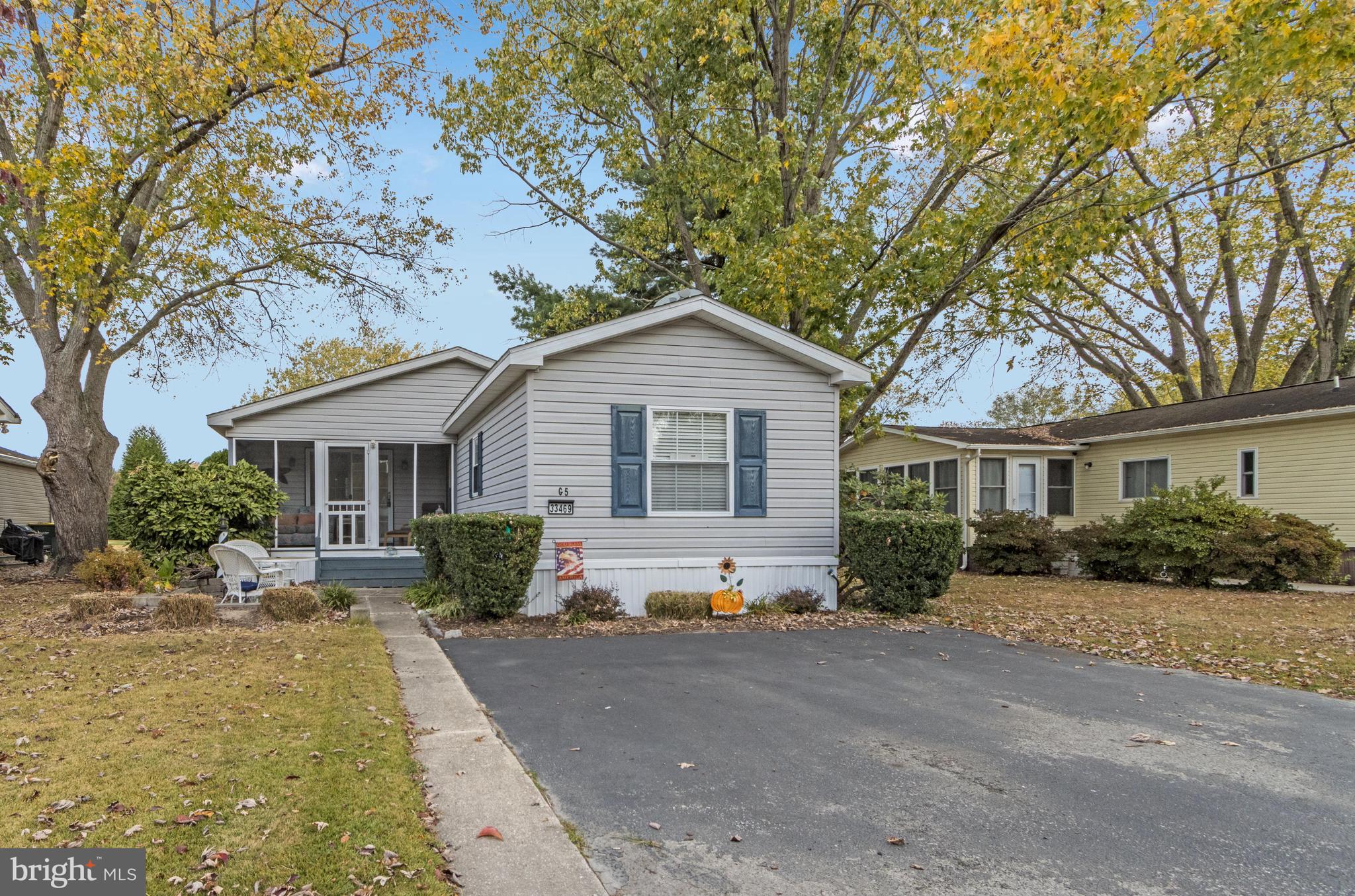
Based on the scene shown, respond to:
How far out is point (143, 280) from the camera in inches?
622

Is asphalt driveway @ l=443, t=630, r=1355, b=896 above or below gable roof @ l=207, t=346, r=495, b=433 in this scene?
below

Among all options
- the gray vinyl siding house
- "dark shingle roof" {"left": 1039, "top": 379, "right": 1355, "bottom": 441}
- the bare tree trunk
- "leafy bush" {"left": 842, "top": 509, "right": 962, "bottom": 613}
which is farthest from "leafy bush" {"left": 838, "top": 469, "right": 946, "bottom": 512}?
the bare tree trunk

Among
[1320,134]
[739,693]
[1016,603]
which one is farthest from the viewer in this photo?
[1320,134]

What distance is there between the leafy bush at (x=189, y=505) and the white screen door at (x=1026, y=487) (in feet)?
55.4

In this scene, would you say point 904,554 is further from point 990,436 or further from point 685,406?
point 990,436

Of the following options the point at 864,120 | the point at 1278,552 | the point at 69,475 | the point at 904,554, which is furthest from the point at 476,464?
the point at 1278,552

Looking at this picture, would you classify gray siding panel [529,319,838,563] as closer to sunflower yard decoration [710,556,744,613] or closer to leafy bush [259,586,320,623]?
sunflower yard decoration [710,556,744,613]

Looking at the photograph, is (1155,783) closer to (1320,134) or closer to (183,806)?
(183,806)

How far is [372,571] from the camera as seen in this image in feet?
47.2

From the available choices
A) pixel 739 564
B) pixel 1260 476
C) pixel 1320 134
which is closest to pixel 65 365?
pixel 739 564

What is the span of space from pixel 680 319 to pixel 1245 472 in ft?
46.3

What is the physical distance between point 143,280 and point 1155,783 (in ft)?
59.0

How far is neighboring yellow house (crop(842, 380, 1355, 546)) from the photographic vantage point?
16.0 meters

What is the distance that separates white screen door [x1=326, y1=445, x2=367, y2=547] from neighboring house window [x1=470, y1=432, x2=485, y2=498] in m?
2.65
